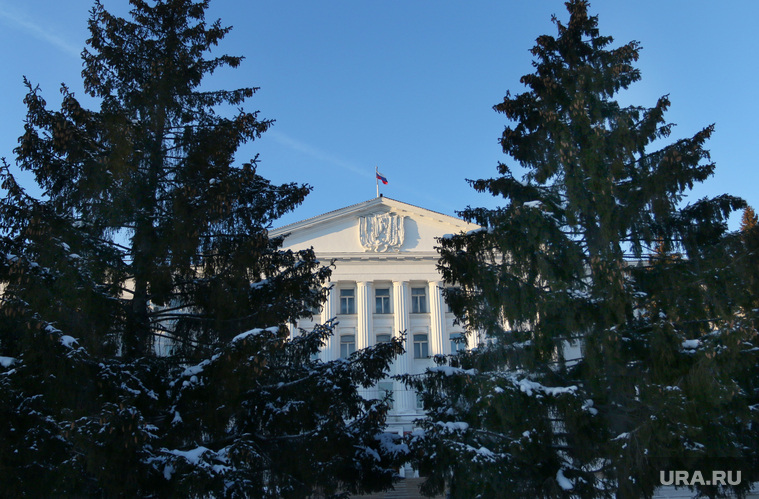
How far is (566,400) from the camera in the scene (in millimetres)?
9641

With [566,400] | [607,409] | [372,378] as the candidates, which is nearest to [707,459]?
[607,409]

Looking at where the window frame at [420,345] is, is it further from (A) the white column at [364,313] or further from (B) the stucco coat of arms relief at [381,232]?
(B) the stucco coat of arms relief at [381,232]

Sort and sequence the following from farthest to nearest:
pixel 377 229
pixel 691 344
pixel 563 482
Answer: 1. pixel 377 229
2. pixel 691 344
3. pixel 563 482

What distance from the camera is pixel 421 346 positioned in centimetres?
3422

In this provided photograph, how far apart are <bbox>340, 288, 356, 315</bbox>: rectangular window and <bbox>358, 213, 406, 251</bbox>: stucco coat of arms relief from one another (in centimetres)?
247

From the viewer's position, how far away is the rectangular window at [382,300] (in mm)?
35000

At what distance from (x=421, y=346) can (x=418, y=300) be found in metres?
2.55

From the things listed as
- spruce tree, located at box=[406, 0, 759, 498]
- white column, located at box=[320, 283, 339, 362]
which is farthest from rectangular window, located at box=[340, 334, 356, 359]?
spruce tree, located at box=[406, 0, 759, 498]

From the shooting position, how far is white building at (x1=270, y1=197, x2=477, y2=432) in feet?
113

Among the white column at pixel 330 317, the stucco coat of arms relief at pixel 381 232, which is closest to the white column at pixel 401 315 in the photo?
the stucco coat of arms relief at pixel 381 232

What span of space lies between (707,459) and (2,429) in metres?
9.34

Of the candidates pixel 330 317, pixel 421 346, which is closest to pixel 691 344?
pixel 421 346

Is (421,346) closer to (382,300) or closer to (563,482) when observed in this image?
(382,300)

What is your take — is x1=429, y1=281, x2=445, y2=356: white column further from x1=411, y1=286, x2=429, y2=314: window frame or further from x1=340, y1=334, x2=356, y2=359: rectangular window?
x1=340, y1=334, x2=356, y2=359: rectangular window
